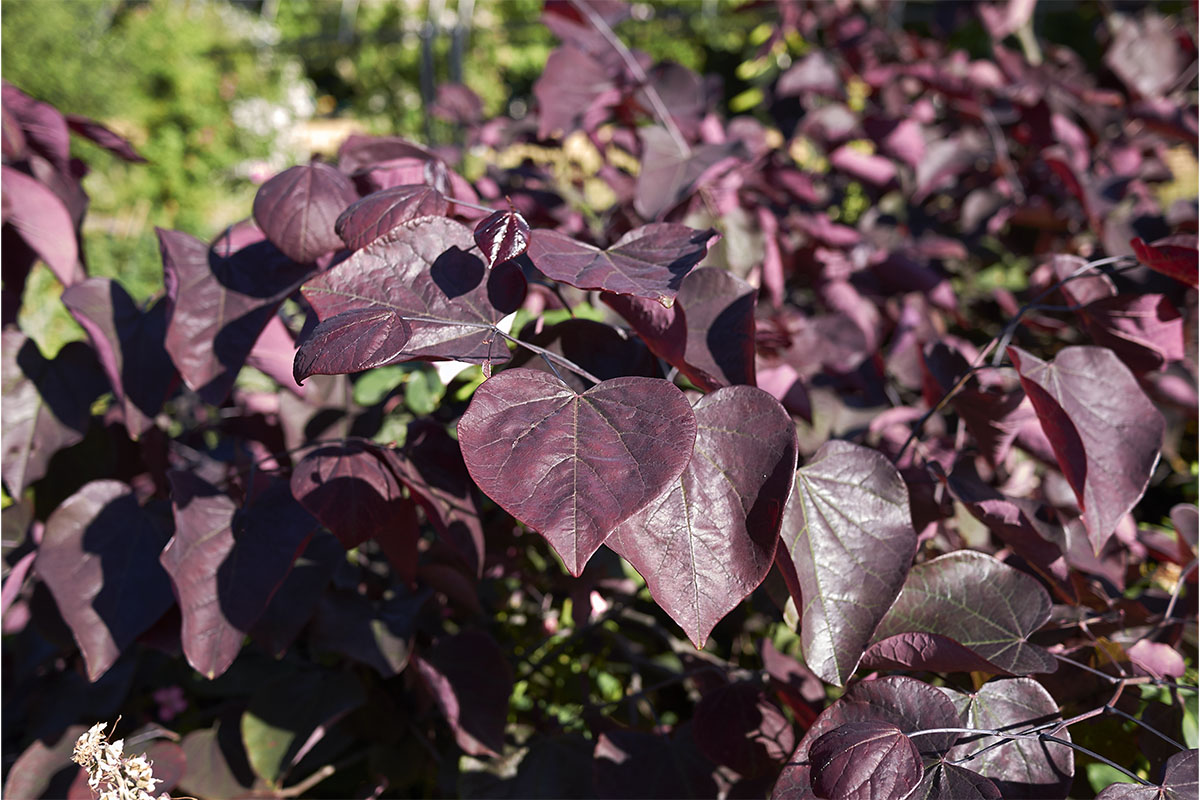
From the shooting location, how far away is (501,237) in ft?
2.23

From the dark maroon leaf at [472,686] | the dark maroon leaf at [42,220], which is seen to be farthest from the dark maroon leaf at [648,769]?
the dark maroon leaf at [42,220]

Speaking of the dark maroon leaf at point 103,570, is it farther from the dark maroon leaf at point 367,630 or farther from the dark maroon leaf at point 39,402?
the dark maroon leaf at point 367,630

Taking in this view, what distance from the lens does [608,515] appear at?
56 cm

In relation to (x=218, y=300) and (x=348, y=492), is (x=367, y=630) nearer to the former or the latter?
(x=348, y=492)

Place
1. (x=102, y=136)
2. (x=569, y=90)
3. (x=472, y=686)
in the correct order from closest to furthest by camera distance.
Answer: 1. (x=472, y=686)
2. (x=102, y=136)
3. (x=569, y=90)

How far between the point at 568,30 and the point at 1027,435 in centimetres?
112

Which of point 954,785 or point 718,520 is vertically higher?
point 718,520

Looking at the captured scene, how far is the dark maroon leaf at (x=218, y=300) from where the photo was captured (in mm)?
862

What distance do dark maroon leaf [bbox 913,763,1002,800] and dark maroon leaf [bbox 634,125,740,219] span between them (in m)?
0.82

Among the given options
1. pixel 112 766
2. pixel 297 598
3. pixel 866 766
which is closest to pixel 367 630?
pixel 297 598

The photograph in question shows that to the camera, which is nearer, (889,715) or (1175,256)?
(889,715)

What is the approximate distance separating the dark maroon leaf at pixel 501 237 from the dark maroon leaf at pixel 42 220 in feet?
2.34

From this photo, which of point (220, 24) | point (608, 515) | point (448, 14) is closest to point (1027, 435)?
point (608, 515)

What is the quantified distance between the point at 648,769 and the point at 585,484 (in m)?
0.54
